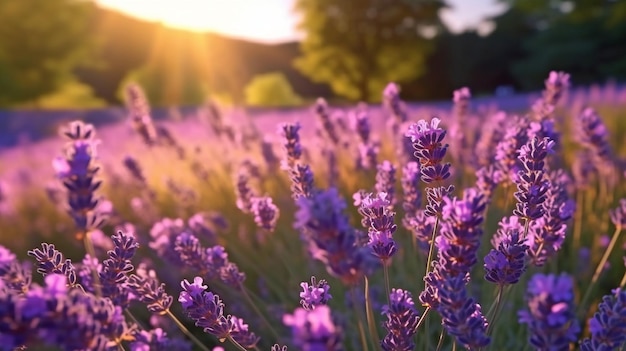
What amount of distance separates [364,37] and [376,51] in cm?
80

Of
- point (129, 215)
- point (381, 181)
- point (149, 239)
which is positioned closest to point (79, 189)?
point (381, 181)

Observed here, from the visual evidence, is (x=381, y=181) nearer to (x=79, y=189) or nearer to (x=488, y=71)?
(x=79, y=189)

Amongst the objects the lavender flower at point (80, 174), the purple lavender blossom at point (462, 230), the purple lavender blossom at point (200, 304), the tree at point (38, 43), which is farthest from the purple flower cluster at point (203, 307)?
the tree at point (38, 43)

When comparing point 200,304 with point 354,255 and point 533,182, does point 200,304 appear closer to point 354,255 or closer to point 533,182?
point 354,255

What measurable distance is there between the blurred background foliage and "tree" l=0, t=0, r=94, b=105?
0.13 ft

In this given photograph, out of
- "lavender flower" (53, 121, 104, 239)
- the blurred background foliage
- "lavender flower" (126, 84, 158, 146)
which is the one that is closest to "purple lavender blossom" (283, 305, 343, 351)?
"lavender flower" (53, 121, 104, 239)

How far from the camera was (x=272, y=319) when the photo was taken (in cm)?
257

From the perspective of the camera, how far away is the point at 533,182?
4.11 ft

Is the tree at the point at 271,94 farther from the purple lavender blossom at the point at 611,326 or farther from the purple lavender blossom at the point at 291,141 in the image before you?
A: the purple lavender blossom at the point at 611,326

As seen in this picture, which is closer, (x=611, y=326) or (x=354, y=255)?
(x=354, y=255)

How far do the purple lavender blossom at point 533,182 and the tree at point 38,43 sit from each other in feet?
74.1

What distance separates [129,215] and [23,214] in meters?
1.52

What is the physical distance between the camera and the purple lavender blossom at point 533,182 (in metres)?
1.25

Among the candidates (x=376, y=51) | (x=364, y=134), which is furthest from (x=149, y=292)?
(x=376, y=51)
